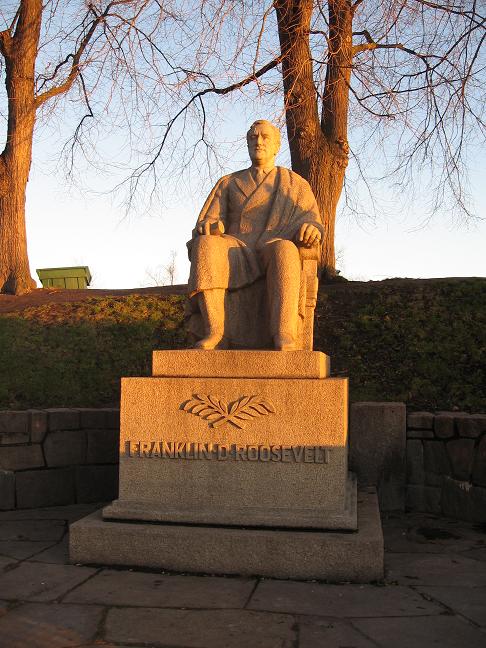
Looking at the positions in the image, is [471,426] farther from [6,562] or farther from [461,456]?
[6,562]

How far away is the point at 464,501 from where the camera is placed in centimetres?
491

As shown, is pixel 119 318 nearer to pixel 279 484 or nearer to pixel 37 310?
pixel 37 310

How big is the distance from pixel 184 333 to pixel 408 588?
15.9 feet

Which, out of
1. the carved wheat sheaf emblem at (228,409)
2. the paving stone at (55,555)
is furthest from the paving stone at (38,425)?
the carved wheat sheaf emblem at (228,409)

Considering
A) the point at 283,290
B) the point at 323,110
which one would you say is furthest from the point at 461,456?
the point at 323,110

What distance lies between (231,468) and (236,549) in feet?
1.44

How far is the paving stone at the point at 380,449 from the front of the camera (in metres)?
5.13

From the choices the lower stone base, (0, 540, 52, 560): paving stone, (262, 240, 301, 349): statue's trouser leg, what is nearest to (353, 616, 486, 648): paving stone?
the lower stone base

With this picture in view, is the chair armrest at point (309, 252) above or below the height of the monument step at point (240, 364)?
above

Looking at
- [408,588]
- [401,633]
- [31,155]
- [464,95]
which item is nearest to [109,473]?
[408,588]

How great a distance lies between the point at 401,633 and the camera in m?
2.75

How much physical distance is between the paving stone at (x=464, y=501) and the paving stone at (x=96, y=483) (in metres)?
2.56

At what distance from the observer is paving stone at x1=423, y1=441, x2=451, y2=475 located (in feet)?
16.6

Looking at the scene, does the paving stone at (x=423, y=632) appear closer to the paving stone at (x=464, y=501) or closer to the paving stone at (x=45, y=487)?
the paving stone at (x=464, y=501)
